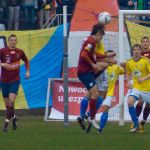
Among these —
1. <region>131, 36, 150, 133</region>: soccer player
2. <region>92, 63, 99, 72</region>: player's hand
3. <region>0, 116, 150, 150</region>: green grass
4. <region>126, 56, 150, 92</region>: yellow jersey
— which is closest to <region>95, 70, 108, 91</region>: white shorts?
<region>0, 116, 150, 150</region>: green grass

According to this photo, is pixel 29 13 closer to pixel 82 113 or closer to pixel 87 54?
pixel 82 113

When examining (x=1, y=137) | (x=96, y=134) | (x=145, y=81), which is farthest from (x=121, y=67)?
(x=1, y=137)

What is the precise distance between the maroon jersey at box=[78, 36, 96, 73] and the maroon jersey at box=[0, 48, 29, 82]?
2.18 metres

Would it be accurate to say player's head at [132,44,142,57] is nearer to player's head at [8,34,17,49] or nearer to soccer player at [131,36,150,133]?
soccer player at [131,36,150,133]

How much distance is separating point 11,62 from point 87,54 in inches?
105

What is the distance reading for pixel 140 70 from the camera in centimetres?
1966

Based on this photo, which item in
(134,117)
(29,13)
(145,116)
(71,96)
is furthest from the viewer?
(29,13)

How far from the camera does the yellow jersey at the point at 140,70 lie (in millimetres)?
19672

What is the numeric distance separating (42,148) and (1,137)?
2.66 meters

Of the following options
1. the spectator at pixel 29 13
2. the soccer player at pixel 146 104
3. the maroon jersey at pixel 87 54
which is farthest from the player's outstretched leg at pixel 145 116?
the spectator at pixel 29 13

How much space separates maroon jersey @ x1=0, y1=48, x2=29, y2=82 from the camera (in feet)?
67.3

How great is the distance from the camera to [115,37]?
25.4 metres

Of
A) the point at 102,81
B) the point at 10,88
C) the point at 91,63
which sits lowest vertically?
the point at 102,81

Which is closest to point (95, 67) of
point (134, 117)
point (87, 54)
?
point (87, 54)
